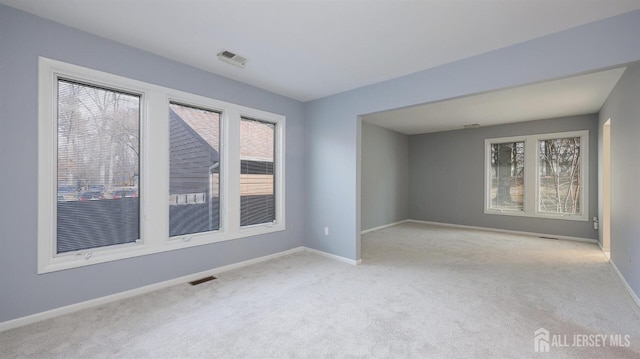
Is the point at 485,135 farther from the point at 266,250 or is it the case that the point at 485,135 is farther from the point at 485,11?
the point at 266,250

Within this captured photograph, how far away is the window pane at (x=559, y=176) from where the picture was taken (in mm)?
5559

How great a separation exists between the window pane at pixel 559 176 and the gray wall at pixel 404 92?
446cm

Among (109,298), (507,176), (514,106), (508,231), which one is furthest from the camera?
(507,176)

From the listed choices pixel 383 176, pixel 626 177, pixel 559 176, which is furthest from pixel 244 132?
pixel 559 176

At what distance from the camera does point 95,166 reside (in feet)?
8.63

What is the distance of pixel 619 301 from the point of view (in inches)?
106

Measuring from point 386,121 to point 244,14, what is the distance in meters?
4.48

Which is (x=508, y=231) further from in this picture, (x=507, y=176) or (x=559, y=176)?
(x=559, y=176)

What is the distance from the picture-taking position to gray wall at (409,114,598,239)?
538 centimetres

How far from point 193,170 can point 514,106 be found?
17.9ft

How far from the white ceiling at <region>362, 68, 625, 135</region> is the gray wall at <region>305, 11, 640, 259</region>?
1.63 feet

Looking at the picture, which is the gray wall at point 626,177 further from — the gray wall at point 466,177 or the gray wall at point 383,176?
the gray wall at point 383,176

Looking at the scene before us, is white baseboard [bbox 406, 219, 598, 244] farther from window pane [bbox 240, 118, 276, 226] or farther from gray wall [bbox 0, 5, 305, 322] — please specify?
gray wall [bbox 0, 5, 305, 322]

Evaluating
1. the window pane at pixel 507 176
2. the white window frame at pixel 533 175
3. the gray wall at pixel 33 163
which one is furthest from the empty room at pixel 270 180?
the window pane at pixel 507 176
